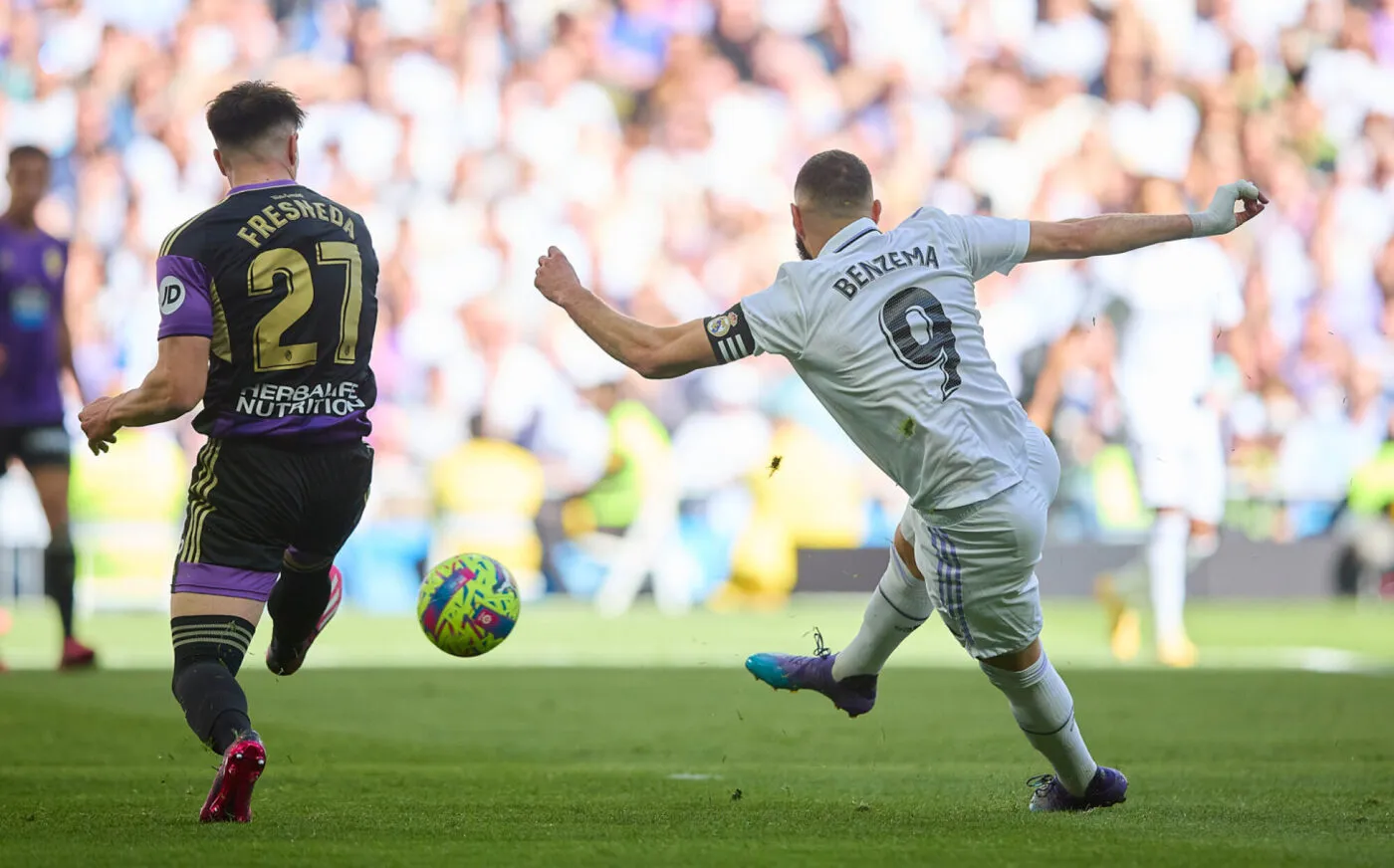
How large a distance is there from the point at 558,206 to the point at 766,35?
3.15 meters

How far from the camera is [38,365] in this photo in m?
10.1

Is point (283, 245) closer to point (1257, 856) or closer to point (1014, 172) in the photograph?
point (1257, 856)

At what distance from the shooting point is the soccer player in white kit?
194 inches

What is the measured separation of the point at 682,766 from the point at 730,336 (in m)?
2.45

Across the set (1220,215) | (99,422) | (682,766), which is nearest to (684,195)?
(682,766)

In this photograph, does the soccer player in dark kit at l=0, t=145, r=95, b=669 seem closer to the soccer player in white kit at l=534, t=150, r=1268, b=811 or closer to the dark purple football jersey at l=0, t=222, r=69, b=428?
the dark purple football jersey at l=0, t=222, r=69, b=428

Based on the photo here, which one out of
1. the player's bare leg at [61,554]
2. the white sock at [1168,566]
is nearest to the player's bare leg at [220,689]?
the player's bare leg at [61,554]

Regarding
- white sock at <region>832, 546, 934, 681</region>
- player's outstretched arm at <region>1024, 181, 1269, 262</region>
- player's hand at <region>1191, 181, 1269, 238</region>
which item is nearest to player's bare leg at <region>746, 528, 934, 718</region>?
white sock at <region>832, 546, 934, 681</region>

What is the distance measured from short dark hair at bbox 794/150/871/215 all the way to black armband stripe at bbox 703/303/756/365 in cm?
47

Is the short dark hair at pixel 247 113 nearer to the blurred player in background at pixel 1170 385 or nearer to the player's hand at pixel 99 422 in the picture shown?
the player's hand at pixel 99 422

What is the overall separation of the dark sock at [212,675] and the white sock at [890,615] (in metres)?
1.96

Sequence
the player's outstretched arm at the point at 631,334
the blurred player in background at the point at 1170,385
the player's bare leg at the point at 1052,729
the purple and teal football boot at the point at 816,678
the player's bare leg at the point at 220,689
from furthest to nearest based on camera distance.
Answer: the blurred player in background at the point at 1170,385 < the purple and teal football boot at the point at 816,678 < the player's bare leg at the point at 1052,729 < the player's outstretched arm at the point at 631,334 < the player's bare leg at the point at 220,689

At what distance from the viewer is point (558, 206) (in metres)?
18.1

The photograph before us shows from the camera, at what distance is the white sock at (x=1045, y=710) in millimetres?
5125
